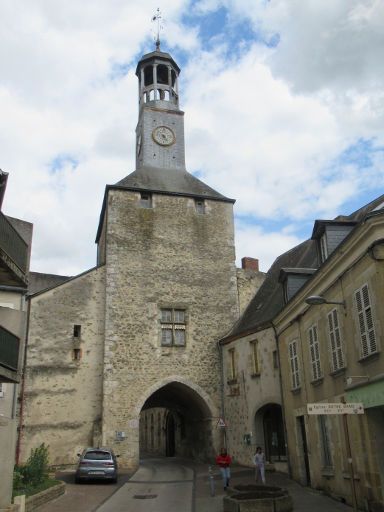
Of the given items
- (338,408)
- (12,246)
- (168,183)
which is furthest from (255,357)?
(338,408)

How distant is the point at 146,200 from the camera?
25.0 meters

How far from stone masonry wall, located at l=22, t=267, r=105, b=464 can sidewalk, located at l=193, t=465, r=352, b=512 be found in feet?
17.3

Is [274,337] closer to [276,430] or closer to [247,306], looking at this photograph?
[276,430]

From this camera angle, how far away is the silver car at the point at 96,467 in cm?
1579

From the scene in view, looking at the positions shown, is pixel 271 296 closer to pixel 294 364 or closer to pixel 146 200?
pixel 294 364

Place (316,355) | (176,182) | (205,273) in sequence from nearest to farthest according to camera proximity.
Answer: (316,355) < (205,273) < (176,182)

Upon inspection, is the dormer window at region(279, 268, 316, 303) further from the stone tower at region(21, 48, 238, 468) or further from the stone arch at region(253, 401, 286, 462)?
the stone tower at region(21, 48, 238, 468)

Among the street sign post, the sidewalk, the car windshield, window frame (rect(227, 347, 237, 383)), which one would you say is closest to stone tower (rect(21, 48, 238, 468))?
window frame (rect(227, 347, 237, 383))

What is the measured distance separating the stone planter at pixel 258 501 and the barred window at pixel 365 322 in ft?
10.8

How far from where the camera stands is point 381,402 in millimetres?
8922

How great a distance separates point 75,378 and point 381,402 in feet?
48.8

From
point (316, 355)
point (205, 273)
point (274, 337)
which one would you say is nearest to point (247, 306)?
point (205, 273)

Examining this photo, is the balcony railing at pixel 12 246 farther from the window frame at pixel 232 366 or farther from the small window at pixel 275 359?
the window frame at pixel 232 366

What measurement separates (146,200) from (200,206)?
108 inches
